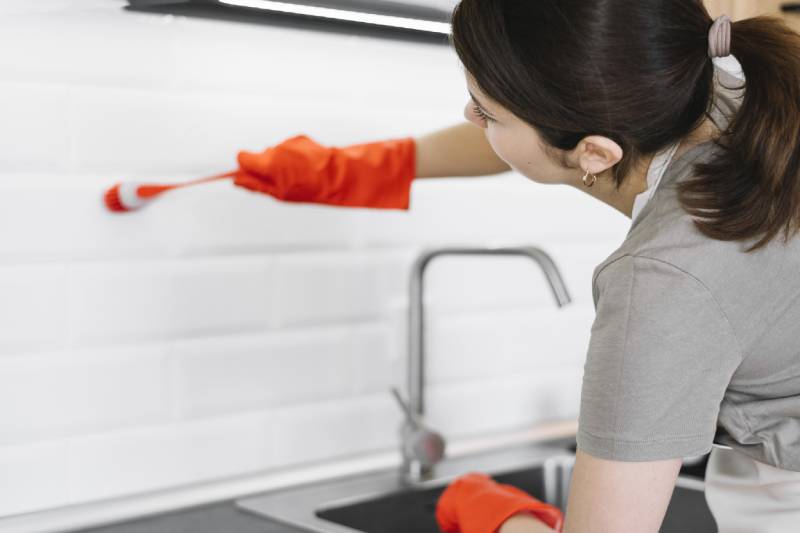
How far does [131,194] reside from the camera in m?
1.33

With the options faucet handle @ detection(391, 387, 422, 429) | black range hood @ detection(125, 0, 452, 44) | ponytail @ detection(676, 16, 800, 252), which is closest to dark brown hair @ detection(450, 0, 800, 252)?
ponytail @ detection(676, 16, 800, 252)

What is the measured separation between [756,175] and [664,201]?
8 centimetres

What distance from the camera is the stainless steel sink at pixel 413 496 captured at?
1449 mm

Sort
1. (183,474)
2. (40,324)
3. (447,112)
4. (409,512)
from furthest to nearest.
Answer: (447,112)
(409,512)
(183,474)
(40,324)

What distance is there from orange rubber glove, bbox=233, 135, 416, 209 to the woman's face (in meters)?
0.32

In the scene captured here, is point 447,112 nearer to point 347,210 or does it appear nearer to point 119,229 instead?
point 347,210

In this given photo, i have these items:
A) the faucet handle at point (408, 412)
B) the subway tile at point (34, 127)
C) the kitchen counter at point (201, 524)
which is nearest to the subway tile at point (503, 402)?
the faucet handle at point (408, 412)

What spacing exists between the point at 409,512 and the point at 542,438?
0.33 m

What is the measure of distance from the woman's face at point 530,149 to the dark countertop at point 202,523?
57 centimetres

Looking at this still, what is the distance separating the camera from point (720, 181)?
93 centimetres

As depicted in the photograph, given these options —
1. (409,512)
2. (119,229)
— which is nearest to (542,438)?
(409,512)

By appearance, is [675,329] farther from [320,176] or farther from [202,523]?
[202,523]

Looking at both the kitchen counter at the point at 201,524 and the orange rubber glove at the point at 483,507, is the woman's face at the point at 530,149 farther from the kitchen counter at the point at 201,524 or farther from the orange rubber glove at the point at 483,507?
the kitchen counter at the point at 201,524

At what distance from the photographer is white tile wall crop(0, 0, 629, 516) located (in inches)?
51.5
